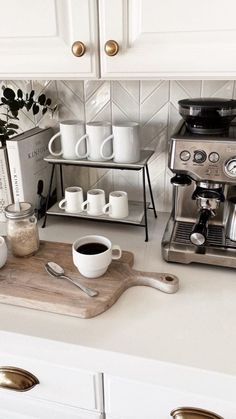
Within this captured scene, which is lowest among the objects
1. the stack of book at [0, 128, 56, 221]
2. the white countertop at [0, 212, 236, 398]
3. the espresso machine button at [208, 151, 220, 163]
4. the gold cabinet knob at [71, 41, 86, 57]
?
the white countertop at [0, 212, 236, 398]

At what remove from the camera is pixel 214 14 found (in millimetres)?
700

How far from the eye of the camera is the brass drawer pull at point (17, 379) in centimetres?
75

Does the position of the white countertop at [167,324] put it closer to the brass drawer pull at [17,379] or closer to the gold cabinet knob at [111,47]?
the brass drawer pull at [17,379]

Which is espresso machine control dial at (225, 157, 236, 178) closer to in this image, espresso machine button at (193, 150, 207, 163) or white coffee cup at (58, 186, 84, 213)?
espresso machine button at (193, 150, 207, 163)

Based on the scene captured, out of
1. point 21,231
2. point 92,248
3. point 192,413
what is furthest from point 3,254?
point 192,413

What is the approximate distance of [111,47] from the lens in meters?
0.77

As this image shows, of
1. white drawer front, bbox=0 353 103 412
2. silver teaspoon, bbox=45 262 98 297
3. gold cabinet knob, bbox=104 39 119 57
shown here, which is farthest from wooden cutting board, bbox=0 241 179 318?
gold cabinet knob, bbox=104 39 119 57

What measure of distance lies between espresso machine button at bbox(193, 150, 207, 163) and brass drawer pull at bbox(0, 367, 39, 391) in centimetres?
59

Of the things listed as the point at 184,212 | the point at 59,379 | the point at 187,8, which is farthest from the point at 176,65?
the point at 59,379

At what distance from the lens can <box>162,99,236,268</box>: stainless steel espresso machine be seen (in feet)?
2.64

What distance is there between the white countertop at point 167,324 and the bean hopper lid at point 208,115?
0.34m

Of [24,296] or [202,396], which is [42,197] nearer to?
[24,296]

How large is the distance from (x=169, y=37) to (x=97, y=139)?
0.36m

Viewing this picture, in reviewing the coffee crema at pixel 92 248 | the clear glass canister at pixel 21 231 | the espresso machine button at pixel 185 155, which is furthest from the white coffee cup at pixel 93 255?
the espresso machine button at pixel 185 155
